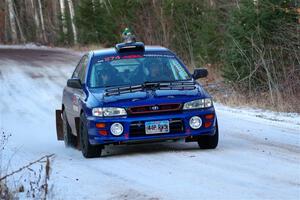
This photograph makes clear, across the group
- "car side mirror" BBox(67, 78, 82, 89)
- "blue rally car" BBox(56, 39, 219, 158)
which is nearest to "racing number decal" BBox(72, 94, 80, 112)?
"blue rally car" BBox(56, 39, 219, 158)

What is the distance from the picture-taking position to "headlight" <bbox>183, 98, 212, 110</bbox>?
1088cm

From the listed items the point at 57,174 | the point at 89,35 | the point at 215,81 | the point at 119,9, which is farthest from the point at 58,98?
the point at 89,35

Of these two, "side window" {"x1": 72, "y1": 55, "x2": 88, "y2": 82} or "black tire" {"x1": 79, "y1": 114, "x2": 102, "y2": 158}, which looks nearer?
"black tire" {"x1": 79, "y1": 114, "x2": 102, "y2": 158}

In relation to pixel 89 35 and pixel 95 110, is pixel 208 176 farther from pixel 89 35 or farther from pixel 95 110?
pixel 89 35

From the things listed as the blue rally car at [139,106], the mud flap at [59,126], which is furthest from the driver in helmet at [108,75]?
the mud flap at [59,126]

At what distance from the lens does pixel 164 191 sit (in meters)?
8.05

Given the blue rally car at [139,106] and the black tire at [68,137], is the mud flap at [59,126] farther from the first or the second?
the blue rally car at [139,106]

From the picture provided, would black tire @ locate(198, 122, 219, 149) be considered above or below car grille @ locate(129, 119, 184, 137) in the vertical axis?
below

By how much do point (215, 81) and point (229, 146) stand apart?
506 inches

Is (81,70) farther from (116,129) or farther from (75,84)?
(116,129)

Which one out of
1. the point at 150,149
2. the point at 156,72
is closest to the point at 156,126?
the point at 150,149

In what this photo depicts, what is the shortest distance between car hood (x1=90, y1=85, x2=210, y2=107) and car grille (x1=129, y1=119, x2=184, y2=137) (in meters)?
0.27

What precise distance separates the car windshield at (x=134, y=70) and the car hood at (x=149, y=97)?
784mm

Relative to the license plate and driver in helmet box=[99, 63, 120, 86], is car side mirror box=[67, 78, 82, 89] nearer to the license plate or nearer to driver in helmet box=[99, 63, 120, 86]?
driver in helmet box=[99, 63, 120, 86]
